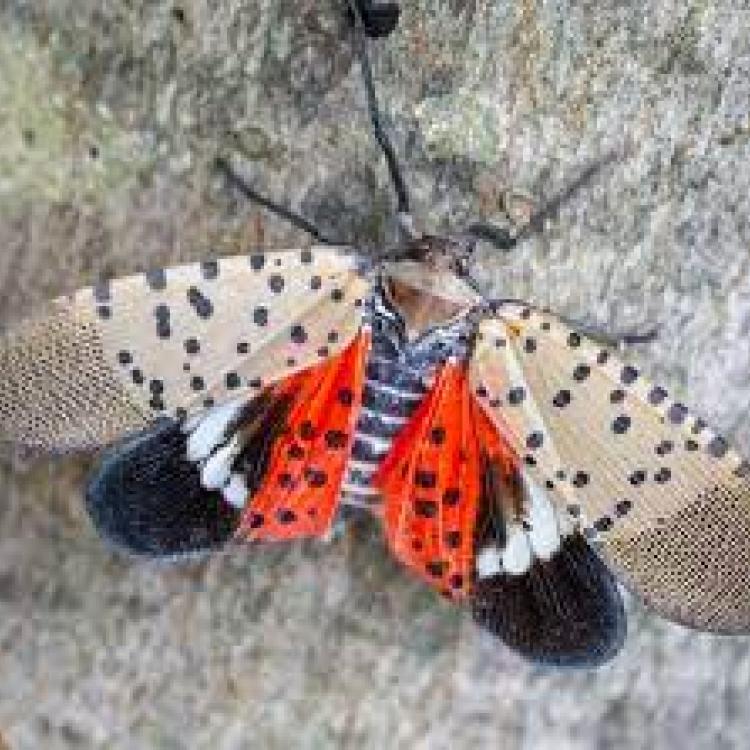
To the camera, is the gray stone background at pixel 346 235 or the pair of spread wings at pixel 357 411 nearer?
the gray stone background at pixel 346 235

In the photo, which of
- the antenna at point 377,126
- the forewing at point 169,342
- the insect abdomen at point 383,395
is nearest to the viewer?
the antenna at point 377,126

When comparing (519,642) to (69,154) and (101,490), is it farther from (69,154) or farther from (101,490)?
(69,154)

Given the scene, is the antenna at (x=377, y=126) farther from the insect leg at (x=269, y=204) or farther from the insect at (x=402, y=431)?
the insect leg at (x=269, y=204)

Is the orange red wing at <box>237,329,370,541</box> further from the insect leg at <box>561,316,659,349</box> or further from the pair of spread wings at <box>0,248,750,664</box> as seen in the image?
the insect leg at <box>561,316,659,349</box>

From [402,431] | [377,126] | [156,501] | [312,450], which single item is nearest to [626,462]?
[402,431]

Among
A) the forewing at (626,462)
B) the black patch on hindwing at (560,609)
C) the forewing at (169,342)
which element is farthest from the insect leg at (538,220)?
the black patch on hindwing at (560,609)
